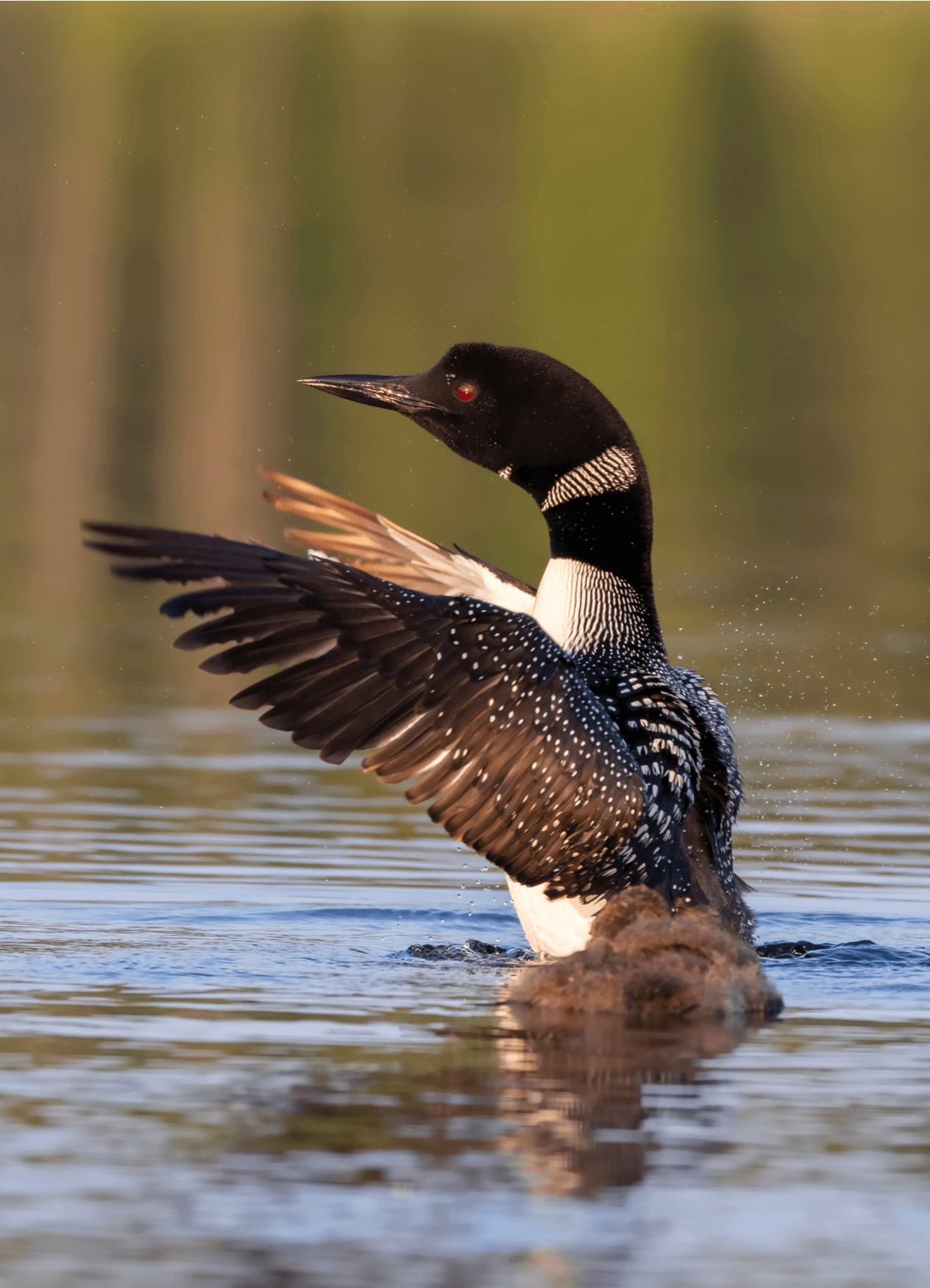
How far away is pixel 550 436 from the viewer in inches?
252

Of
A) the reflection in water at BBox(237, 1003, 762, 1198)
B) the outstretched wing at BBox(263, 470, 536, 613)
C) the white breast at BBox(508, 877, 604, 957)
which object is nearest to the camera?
the reflection in water at BBox(237, 1003, 762, 1198)

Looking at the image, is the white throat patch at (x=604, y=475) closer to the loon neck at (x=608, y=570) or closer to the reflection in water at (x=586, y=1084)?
the loon neck at (x=608, y=570)

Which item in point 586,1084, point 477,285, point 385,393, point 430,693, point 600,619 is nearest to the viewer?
point 586,1084

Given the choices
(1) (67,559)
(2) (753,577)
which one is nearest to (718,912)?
(2) (753,577)

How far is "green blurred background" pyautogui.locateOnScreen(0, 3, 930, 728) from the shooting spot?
14.0 metres

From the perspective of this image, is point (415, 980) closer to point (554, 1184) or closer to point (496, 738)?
point (496, 738)

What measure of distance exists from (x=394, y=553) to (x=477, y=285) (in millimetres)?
28965

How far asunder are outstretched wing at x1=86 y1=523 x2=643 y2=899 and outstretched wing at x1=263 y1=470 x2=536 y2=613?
151 centimetres

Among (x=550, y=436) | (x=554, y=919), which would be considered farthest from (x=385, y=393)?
(x=554, y=919)

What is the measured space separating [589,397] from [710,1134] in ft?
9.13

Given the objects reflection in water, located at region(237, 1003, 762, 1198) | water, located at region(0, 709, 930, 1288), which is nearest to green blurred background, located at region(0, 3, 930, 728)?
water, located at region(0, 709, 930, 1288)

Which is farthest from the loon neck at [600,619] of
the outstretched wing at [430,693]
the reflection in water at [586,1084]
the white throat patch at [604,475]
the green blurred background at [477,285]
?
the green blurred background at [477,285]

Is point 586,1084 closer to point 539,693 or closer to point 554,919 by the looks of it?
point 539,693

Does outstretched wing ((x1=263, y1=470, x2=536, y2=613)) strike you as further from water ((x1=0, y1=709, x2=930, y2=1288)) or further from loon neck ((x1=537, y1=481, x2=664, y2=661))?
water ((x1=0, y1=709, x2=930, y2=1288))
